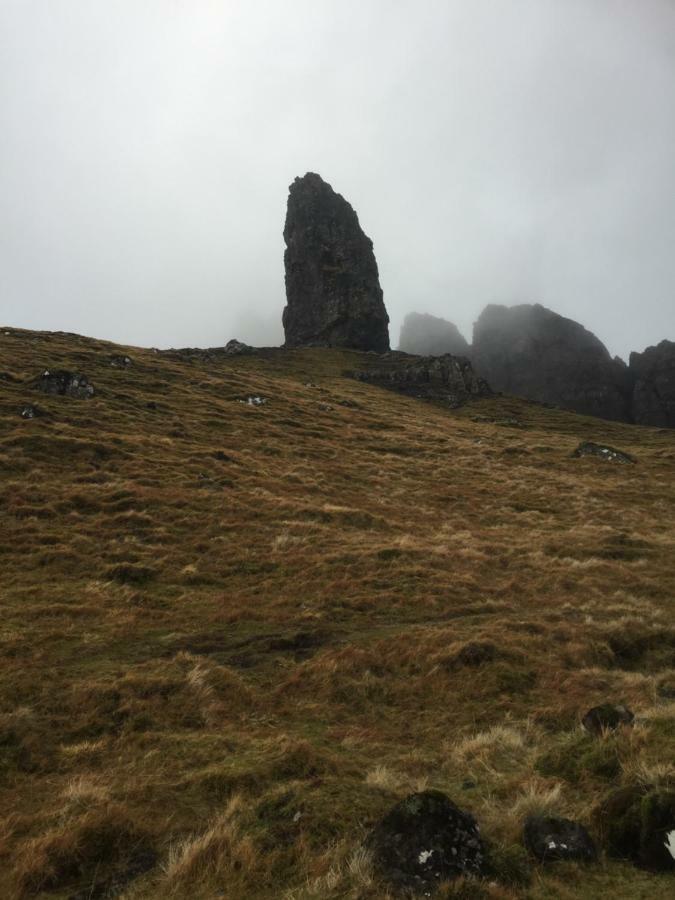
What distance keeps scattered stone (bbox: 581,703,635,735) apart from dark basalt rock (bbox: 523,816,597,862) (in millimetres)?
3194

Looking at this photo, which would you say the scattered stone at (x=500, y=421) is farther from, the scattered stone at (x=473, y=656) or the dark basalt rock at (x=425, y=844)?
the dark basalt rock at (x=425, y=844)

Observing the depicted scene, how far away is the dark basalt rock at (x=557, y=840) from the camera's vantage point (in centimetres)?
641

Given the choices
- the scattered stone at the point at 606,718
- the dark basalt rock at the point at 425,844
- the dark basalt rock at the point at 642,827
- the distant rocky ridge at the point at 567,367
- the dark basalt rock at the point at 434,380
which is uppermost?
the distant rocky ridge at the point at 567,367

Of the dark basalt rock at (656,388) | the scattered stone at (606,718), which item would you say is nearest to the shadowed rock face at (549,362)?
the dark basalt rock at (656,388)

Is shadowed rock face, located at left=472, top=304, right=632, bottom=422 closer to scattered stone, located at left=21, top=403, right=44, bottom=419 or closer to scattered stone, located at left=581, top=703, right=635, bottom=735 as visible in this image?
scattered stone, located at left=21, top=403, right=44, bottom=419

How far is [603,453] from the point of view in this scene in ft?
180

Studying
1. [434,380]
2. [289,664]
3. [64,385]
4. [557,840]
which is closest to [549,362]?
[434,380]

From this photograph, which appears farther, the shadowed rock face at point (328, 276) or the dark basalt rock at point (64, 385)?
the shadowed rock face at point (328, 276)

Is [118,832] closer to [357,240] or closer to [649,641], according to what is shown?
[649,641]

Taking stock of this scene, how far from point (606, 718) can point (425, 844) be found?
5.09 metres

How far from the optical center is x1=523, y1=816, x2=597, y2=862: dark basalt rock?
6.41 m

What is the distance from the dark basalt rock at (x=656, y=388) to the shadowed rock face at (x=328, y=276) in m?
57.6

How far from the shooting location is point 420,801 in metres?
6.61

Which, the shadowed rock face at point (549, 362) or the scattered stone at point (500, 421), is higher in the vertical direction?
the shadowed rock face at point (549, 362)
